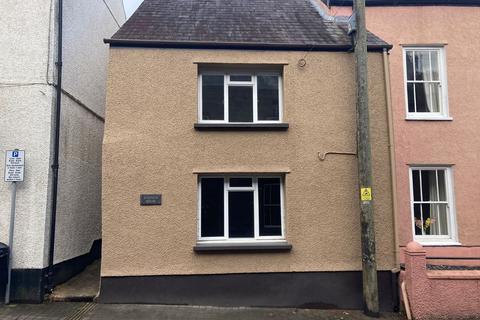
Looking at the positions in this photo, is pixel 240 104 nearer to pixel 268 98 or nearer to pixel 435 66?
pixel 268 98

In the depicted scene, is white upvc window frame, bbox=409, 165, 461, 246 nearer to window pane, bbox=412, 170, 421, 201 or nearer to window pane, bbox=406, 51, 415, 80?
window pane, bbox=412, 170, 421, 201

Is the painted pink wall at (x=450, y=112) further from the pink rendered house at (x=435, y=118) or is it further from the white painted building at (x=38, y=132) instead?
the white painted building at (x=38, y=132)

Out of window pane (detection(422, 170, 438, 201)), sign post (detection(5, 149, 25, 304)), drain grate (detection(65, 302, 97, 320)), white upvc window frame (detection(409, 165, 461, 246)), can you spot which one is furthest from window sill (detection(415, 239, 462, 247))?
sign post (detection(5, 149, 25, 304))

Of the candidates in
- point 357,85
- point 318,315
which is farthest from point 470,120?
point 318,315

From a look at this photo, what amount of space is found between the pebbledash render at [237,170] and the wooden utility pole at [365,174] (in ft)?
1.47

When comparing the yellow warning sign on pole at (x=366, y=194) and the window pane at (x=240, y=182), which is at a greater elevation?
the window pane at (x=240, y=182)

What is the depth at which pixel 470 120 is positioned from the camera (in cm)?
959

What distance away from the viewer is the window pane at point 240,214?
26.6ft

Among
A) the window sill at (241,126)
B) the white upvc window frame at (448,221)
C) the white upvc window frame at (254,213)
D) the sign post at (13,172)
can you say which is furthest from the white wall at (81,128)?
the white upvc window frame at (448,221)

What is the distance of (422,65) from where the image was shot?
391 inches

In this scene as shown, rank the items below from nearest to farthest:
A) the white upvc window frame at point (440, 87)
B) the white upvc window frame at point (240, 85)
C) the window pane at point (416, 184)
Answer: the white upvc window frame at point (240, 85), the window pane at point (416, 184), the white upvc window frame at point (440, 87)

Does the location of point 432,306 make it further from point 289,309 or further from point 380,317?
point 289,309

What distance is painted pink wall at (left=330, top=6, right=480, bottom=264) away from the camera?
934 cm

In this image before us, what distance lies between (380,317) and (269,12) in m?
7.38
